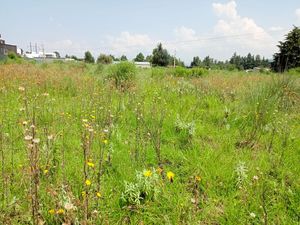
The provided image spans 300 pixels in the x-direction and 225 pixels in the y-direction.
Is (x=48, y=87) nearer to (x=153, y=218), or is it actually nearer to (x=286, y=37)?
(x=153, y=218)

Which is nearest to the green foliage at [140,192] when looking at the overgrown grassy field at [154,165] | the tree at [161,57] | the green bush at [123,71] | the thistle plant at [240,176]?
the overgrown grassy field at [154,165]

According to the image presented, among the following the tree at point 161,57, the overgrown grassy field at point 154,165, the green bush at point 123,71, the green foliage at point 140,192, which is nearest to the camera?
the overgrown grassy field at point 154,165

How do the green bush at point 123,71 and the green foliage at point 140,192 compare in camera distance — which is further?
the green bush at point 123,71

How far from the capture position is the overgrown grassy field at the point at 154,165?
1931 millimetres

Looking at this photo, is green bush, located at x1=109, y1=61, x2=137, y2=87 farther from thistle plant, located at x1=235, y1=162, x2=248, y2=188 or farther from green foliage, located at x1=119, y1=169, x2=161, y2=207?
green foliage, located at x1=119, y1=169, x2=161, y2=207

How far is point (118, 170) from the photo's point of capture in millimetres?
2623

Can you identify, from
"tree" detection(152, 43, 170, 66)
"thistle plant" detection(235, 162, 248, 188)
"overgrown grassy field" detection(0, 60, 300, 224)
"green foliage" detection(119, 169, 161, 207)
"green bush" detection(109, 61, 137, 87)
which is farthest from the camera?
"tree" detection(152, 43, 170, 66)

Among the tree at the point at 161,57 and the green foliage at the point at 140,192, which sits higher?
the tree at the point at 161,57

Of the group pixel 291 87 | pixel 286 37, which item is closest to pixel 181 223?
pixel 291 87

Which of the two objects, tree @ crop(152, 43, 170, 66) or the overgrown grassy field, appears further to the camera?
tree @ crop(152, 43, 170, 66)

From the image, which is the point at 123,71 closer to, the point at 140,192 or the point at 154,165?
the point at 154,165

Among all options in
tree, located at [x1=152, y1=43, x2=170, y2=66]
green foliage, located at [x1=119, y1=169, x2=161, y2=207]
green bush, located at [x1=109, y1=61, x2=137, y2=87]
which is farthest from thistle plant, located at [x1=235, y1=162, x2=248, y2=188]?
tree, located at [x1=152, y1=43, x2=170, y2=66]

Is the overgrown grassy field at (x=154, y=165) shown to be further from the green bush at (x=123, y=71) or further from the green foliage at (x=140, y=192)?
the green bush at (x=123, y=71)

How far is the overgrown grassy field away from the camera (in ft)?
6.33
